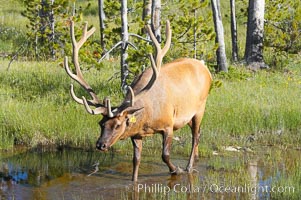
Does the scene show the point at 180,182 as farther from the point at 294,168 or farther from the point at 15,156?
the point at 15,156

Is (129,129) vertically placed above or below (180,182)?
above

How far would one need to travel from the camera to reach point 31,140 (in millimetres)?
9906

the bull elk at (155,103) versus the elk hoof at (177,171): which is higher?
the bull elk at (155,103)

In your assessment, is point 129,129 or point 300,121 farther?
point 300,121

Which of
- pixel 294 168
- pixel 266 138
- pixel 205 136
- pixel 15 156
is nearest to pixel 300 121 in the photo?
pixel 266 138

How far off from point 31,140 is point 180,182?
3.13m

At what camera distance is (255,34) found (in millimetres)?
16891

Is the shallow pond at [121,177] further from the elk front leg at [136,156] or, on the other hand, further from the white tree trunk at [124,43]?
the white tree trunk at [124,43]

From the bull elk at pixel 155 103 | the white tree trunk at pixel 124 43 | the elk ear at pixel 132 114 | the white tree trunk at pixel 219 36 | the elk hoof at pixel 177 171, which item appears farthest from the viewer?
the white tree trunk at pixel 219 36

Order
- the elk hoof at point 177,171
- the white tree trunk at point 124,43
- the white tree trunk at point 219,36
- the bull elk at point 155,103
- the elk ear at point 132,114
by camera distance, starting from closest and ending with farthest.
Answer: the bull elk at point 155,103
the elk ear at point 132,114
the elk hoof at point 177,171
the white tree trunk at point 124,43
the white tree trunk at point 219,36

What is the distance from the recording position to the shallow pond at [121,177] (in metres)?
7.31

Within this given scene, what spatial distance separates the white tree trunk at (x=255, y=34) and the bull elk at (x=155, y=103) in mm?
7933

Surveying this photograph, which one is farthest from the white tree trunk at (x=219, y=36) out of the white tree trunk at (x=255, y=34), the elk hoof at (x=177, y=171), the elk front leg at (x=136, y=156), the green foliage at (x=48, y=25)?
the elk front leg at (x=136, y=156)

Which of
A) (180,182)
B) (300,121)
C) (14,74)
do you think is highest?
(14,74)
